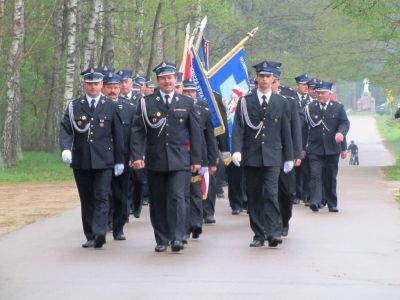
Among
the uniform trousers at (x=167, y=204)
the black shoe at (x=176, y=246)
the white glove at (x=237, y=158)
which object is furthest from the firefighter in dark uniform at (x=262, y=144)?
the black shoe at (x=176, y=246)

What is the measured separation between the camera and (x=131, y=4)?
1754 inches

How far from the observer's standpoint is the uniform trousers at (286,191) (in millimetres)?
13859

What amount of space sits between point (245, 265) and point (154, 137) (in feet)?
6.53

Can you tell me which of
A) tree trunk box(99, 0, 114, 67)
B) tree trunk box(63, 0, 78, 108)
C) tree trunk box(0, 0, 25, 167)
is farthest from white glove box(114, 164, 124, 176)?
tree trunk box(99, 0, 114, 67)

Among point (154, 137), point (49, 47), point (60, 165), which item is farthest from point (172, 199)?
point (49, 47)

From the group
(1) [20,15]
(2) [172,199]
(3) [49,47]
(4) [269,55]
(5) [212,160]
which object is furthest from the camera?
(4) [269,55]

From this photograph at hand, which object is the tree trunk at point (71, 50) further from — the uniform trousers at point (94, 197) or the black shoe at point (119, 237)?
the uniform trousers at point (94, 197)

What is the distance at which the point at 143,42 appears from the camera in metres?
46.5

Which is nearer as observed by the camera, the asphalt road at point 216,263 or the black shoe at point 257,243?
the asphalt road at point 216,263

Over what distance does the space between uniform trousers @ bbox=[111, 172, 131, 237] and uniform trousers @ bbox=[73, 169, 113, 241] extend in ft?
1.86

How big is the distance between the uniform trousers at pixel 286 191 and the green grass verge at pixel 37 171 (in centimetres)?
1357

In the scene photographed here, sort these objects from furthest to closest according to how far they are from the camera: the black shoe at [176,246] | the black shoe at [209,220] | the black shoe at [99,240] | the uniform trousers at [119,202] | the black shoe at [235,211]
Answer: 1. the black shoe at [235,211]
2. the black shoe at [209,220]
3. the uniform trousers at [119,202]
4. the black shoe at [99,240]
5. the black shoe at [176,246]

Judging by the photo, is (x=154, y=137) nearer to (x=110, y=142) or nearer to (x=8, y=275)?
(x=110, y=142)

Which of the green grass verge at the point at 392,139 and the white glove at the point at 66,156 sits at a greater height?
the white glove at the point at 66,156
